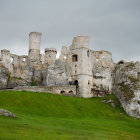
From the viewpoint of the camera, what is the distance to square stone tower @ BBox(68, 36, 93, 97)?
7475 cm

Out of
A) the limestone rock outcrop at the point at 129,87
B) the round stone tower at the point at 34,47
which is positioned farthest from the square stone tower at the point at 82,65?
the round stone tower at the point at 34,47

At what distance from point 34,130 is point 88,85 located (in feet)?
160

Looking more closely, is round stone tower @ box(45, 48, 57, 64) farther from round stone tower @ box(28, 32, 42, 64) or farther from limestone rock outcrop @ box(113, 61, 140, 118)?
limestone rock outcrop @ box(113, 61, 140, 118)

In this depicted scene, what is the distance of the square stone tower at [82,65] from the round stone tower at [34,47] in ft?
35.4

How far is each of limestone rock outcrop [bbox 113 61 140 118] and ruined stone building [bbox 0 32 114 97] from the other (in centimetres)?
582

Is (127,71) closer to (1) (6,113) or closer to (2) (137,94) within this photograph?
(2) (137,94)

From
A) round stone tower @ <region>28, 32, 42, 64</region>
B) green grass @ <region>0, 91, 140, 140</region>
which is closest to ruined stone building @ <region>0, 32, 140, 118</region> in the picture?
round stone tower @ <region>28, 32, 42, 64</region>

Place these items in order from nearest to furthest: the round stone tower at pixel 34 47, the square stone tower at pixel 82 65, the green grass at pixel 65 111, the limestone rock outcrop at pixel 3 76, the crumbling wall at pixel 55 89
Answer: the green grass at pixel 65 111, the crumbling wall at pixel 55 89, the limestone rock outcrop at pixel 3 76, the square stone tower at pixel 82 65, the round stone tower at pixel 34 47

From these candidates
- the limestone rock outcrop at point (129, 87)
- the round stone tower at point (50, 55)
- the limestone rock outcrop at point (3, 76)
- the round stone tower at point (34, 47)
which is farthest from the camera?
the round stone tower at point (50, 55)

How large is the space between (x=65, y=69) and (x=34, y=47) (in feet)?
43.4

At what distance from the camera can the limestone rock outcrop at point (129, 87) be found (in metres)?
63.0

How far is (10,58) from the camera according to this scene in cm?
7631

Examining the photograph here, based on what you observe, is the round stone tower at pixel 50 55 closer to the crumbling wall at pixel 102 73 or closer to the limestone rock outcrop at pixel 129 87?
the crumbling wall at pixel 102 73

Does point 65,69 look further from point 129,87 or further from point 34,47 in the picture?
point 129,87
